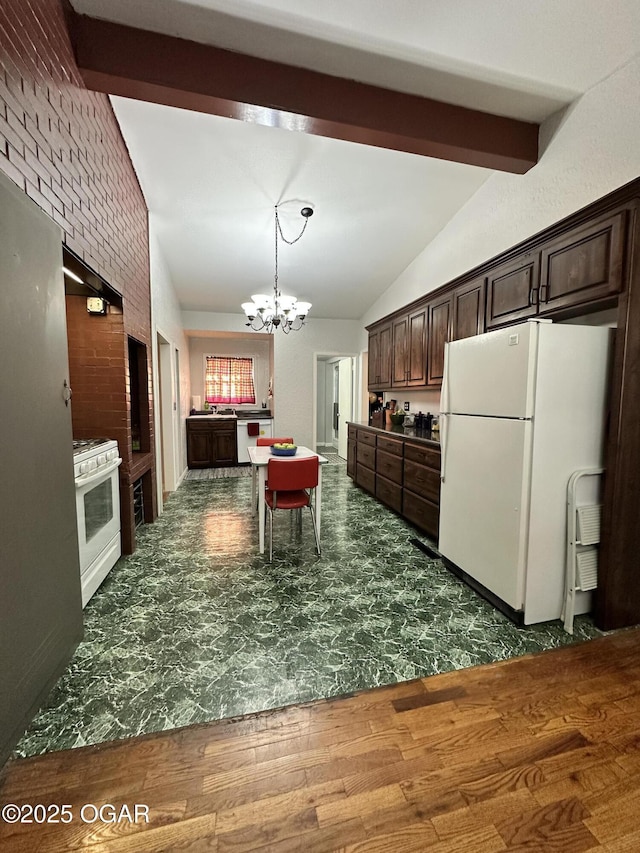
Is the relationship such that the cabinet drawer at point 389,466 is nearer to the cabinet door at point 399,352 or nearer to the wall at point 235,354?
the cabinet door at point 399,352

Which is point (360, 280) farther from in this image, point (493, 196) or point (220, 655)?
point (220, 655)

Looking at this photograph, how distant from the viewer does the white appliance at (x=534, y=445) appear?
1941 mm

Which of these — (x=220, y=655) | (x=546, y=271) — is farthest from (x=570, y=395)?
(x=220, y=655)

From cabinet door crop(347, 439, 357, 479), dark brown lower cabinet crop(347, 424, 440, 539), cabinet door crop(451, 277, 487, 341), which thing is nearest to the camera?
cabinet door crop(451, 277, 487, 341)

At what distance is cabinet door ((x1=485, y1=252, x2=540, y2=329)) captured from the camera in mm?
2488

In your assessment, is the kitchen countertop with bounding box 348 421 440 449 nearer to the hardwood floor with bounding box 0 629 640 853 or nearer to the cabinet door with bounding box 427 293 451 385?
the cabinet door with bounding box 427 293 451 385

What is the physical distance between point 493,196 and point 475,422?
2.07 metres

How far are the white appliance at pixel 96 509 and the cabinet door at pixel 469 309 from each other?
120 inches

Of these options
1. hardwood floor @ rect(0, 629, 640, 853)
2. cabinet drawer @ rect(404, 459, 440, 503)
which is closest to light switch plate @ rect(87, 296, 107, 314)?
hardwood floor @ rect(0, 629, 640, 853)

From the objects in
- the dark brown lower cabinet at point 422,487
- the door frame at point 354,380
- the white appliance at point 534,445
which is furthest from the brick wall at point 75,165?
the door frame at point 354,380

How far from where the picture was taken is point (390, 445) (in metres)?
4.00

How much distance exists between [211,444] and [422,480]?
13.6ft

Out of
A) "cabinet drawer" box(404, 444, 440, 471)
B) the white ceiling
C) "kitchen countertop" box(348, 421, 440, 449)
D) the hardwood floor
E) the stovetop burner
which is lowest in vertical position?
the hardwood floor

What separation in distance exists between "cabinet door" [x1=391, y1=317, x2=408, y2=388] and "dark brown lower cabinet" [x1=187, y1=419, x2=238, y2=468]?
3.09 m
